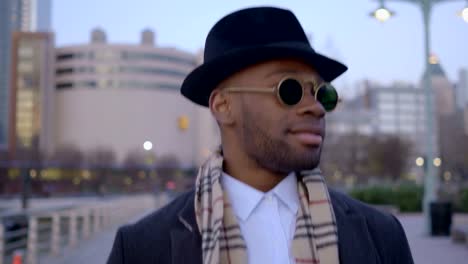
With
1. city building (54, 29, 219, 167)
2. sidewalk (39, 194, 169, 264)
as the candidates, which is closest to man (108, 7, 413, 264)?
sidewalk (39, 194, 169, 264)

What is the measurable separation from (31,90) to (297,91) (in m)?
105

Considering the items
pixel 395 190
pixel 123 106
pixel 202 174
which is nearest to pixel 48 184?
pixel 123 106

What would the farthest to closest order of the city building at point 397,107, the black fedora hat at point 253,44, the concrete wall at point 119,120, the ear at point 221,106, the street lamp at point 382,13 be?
the city building at point 397,107 < the concrete wall at point 119,120 < the street lamp at point 382,13 < the ear at point 221,106 < the black fedora hat at point 253,44

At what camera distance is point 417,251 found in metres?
12.5

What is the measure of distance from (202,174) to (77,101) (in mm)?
104524

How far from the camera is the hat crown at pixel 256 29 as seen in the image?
2016 mm

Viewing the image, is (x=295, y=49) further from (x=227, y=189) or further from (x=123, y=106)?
(x=123, y=106)

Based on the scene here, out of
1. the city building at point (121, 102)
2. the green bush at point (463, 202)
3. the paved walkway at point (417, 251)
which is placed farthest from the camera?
the city building at point (121, 102)

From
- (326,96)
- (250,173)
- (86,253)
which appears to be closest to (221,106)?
(250,173)

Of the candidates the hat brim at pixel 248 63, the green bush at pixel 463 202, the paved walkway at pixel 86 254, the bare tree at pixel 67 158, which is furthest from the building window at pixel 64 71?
the hat brim at pixel 248 63

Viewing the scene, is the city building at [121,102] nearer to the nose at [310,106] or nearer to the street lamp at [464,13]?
the street lamp at [464,13]

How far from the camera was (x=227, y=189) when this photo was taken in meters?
2.06

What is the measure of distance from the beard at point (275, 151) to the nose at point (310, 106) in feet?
0.31

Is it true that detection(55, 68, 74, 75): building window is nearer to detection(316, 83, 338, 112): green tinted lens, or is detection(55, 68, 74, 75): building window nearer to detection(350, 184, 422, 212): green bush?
detection(350, 184, 422, 212): green bush
